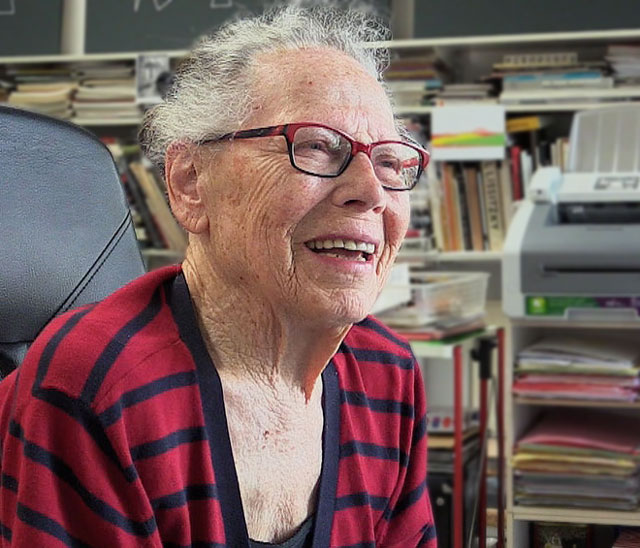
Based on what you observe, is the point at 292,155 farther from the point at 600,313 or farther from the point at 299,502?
the point at 600,313

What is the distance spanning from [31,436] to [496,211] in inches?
101

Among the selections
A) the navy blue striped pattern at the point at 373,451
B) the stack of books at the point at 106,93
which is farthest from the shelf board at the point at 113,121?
the navy blue striped pattern at the point at 373,451

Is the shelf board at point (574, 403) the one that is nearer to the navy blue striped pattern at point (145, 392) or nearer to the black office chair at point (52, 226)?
the black office chair at point (52, 226)

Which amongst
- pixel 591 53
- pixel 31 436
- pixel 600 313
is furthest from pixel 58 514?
pixel 591 53

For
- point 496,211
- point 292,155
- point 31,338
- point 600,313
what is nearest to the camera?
point 292,155

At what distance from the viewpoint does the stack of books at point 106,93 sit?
3.44m

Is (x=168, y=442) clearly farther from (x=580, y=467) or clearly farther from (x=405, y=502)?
(x=580, y=467)

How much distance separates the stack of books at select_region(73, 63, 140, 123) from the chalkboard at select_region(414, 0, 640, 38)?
101 cm

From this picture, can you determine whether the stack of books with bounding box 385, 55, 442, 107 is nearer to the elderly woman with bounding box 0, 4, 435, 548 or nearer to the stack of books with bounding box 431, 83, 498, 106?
the stack of books with bounding box 431, 83, 498, 106

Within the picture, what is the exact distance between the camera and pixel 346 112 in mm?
882

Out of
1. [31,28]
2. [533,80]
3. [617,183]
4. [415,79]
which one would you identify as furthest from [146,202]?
[617,183]

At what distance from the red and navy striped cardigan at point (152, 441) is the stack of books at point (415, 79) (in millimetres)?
2317

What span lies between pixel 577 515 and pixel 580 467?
1.31 feet

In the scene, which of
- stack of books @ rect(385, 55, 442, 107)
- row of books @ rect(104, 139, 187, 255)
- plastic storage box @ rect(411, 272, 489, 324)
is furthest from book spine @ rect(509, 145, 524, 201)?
row of books @ rect(104, 139, 187, 255)
